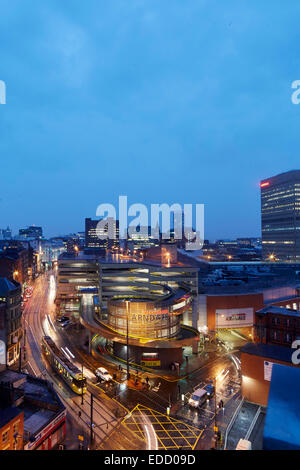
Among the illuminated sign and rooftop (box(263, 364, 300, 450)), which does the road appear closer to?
rooftop (box(263, 364, 300, 450))

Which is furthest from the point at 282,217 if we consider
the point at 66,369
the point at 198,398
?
the point at 66,369

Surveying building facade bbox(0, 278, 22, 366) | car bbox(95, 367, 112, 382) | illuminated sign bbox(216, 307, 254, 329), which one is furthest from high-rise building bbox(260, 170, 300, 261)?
building facade bbox(0, 278, 22, 366)

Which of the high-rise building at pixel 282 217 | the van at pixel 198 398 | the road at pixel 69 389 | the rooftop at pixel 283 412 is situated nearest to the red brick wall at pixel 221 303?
the van at pixel 198 398

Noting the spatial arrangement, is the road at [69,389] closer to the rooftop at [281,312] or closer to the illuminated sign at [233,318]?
the rooftop at [281,312]

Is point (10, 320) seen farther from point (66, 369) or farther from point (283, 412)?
point (283, 412)

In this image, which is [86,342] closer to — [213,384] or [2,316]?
[2,316]

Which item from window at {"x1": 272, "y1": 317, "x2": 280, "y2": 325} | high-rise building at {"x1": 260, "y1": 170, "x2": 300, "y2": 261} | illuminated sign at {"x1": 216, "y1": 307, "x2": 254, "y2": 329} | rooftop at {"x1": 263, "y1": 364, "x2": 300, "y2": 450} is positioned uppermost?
high-rise building at {"x1": 260, "y1": 170, "x2": 300, "y2": 261}

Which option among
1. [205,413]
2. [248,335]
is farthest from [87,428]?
[248,335]
